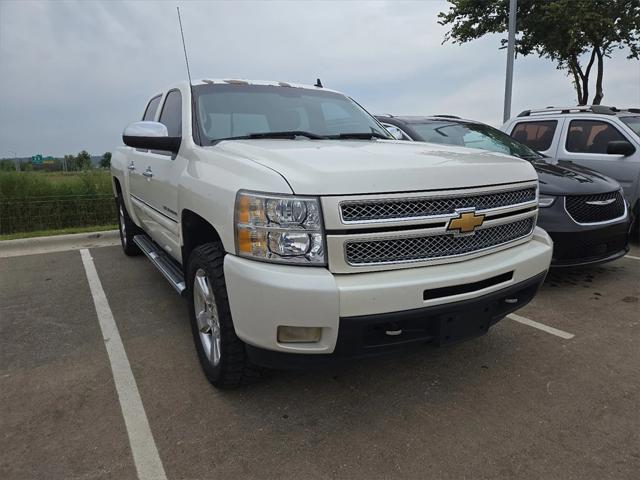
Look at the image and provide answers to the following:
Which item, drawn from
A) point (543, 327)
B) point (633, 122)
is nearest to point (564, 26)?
point (633, 122)

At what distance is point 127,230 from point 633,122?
7.03m

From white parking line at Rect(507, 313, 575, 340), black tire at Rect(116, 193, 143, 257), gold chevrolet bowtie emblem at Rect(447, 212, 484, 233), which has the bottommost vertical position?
white parking line at Rect(507, 313, 575, 340)

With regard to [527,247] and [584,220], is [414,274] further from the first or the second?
[584,220]

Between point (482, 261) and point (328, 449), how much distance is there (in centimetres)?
122

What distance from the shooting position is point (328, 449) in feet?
7.45

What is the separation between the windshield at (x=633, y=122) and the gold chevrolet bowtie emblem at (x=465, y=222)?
17.9 feet

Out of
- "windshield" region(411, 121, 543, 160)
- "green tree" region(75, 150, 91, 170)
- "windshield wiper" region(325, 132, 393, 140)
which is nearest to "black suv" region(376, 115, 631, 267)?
"windshield wiper" region(325, 132, 393, 140)

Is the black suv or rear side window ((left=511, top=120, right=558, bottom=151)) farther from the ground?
rear side window ((left=511, top=120, right=558, bottom=151))

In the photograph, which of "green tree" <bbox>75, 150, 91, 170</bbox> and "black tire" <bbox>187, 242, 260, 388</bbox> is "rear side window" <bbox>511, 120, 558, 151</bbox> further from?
"green tree" <bbox>75, 150, 91, 170</bbox>

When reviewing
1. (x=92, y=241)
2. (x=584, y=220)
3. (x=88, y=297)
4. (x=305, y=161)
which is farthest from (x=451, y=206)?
(x=92, y=241)

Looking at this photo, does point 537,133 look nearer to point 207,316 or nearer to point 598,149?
point 598,149

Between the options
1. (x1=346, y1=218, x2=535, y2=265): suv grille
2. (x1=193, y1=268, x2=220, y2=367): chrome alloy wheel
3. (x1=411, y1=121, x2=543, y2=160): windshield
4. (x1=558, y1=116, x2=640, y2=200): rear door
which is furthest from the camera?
(x1=558, y1=116, x2=640, y2=200): rear door

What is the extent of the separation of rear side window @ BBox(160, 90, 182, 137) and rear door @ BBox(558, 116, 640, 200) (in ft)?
17.9

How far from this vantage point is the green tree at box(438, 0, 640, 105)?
1334 centimetres
